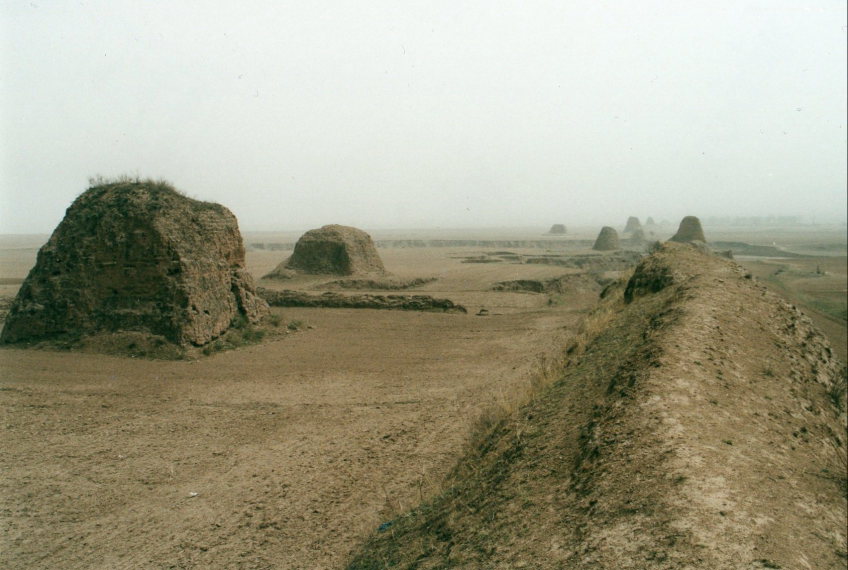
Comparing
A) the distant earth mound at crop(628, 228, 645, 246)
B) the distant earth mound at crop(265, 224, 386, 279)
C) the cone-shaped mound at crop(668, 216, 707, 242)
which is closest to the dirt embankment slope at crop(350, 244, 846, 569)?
the distant earth mound at crop(265, 224, 386, 279)

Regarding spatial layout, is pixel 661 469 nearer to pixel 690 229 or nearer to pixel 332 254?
pixel 332 254

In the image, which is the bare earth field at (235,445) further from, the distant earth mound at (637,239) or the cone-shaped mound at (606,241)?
the distant earth mound at (637,239)

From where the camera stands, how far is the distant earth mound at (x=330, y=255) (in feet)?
82.9

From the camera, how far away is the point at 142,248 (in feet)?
36.8

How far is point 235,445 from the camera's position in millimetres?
6555

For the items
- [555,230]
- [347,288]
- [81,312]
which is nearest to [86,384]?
[81,312]

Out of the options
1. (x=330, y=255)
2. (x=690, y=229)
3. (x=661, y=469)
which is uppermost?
(x=690, y=229)

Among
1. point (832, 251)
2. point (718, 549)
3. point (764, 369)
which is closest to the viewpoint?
point (718, 549)

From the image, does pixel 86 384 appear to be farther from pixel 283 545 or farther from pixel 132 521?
pixel 283 545

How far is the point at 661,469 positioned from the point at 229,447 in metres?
4.96

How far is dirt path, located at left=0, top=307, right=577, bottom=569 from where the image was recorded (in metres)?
4.52

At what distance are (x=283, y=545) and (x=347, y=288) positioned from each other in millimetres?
18938

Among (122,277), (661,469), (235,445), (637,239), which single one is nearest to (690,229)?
(637,239)

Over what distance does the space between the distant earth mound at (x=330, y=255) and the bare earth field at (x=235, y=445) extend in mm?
12459
